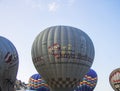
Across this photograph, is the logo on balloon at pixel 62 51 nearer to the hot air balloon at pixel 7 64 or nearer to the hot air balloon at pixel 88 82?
the hot air balloon at pixel 7 64

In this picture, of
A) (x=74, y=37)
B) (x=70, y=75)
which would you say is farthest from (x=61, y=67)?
(x=74, y=37)

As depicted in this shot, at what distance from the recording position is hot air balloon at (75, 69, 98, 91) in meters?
47.5

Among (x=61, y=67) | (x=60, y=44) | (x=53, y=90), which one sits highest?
(x=60, y=44)

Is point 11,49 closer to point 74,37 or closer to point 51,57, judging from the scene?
A: point 51,57

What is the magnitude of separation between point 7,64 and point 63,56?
7200 millimetres

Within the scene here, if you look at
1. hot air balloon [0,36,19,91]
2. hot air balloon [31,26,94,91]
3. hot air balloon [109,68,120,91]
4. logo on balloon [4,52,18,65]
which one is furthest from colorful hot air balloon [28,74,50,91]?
logo on balloon [4,52,18,65]

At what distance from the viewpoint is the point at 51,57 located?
106ft

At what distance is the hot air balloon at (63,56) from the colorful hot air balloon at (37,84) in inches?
710

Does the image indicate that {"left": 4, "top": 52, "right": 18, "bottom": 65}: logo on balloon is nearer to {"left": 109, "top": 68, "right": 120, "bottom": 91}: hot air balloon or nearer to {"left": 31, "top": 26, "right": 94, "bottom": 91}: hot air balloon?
{"left": 31, "top": 26, "right": 94, "bottom": 91}: hot air balloon

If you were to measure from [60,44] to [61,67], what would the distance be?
246 cm

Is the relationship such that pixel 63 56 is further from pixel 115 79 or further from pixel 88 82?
pixel 115 79

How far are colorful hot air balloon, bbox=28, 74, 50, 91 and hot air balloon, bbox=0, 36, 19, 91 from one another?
895 inches

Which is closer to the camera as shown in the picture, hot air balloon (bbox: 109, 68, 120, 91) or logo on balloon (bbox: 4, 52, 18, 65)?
logo on balloon (bbox: 4, 52, 18, 65)

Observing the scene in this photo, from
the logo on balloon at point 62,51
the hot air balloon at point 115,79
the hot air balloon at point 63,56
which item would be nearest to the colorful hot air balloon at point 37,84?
the hot air balloon at point 115,79
